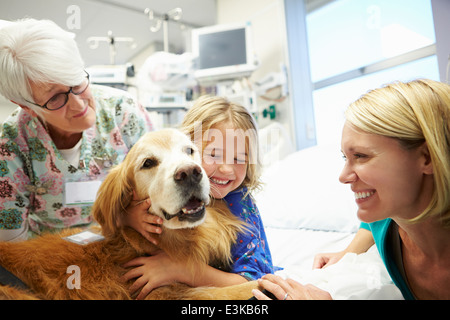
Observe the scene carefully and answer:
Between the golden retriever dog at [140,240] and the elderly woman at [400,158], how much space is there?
161 millimetres

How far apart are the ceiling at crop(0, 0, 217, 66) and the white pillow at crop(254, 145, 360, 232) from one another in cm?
50

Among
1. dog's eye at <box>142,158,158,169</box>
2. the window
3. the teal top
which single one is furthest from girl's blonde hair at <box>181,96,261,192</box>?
the teal top

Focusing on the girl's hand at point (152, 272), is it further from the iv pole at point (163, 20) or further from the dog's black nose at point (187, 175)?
the iv pole at point (163, 20)

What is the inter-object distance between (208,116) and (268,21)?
487 mm

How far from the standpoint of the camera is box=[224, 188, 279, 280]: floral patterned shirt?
27.5 inches

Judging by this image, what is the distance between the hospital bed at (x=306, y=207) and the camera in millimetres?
927

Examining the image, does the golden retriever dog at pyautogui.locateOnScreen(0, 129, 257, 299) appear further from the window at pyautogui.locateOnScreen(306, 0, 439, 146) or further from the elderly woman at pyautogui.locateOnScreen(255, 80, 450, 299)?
the window at pyautogui.locateOnScreen(306, 0, 439, 146)

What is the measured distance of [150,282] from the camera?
24.4 inches

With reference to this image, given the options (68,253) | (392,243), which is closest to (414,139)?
(392,243)

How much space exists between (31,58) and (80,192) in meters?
0.30

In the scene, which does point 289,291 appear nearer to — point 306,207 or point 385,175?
point 385,175

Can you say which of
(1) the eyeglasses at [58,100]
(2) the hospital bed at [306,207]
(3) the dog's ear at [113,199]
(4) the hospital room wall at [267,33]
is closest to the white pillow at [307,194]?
(2) the hospital bed at [306,207]

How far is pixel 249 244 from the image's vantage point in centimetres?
74

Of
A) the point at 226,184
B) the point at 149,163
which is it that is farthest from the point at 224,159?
the point at 149,163
